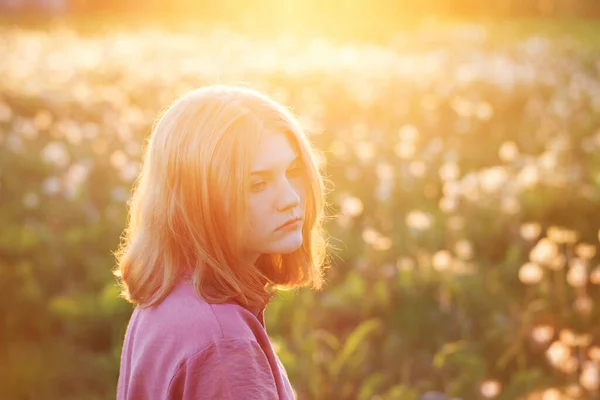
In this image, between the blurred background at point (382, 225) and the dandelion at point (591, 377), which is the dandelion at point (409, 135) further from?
the dandelion at point (591, 377)

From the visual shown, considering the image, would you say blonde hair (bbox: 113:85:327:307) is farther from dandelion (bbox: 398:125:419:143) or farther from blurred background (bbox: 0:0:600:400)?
dandelion (bbox: 398:125:419:143)

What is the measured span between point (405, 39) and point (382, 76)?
19.4ft

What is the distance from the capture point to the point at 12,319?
13.1 feet

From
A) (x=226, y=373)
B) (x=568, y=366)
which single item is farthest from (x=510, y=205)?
(x=226, y=373)

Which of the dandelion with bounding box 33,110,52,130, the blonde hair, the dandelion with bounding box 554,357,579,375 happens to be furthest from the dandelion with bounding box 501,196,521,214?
the dandelion with bounding box 33,110,52,130

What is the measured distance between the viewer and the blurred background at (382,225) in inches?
141

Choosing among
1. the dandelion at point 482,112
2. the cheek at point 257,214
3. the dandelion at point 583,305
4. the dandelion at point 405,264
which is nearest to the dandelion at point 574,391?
the dandelion at point 583,305

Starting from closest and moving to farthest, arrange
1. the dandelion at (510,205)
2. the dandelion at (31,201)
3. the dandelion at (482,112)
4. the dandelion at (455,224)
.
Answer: the dandelion at (455,224) < the dandelion at (510,205) < the dandelion at (31,201) < the dandelion at (482,112)

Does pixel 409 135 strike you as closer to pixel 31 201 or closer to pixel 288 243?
pixel 31 201

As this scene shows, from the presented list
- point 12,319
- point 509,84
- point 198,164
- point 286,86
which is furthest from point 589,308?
point 286,86

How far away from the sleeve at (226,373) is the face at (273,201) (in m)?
0.23

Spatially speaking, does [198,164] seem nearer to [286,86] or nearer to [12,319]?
[12,319]

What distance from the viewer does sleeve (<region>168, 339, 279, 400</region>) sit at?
1227 millimetres

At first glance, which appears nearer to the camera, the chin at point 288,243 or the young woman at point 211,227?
the young woman at point 211,227
